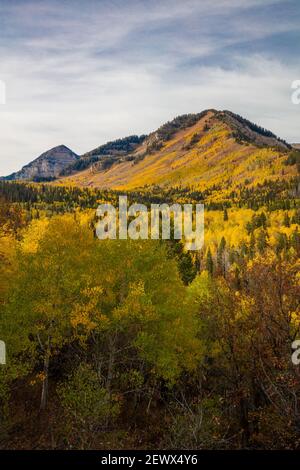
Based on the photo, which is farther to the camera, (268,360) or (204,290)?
(204,290)

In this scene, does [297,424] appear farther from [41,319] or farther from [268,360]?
[41,319]

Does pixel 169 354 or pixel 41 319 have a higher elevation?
pixel 41 319

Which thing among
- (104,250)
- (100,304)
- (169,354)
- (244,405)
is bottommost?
(244,405)

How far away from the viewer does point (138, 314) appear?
29.5 metres

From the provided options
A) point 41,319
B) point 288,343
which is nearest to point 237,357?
point 288,343

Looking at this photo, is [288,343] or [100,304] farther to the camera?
[100,304]
